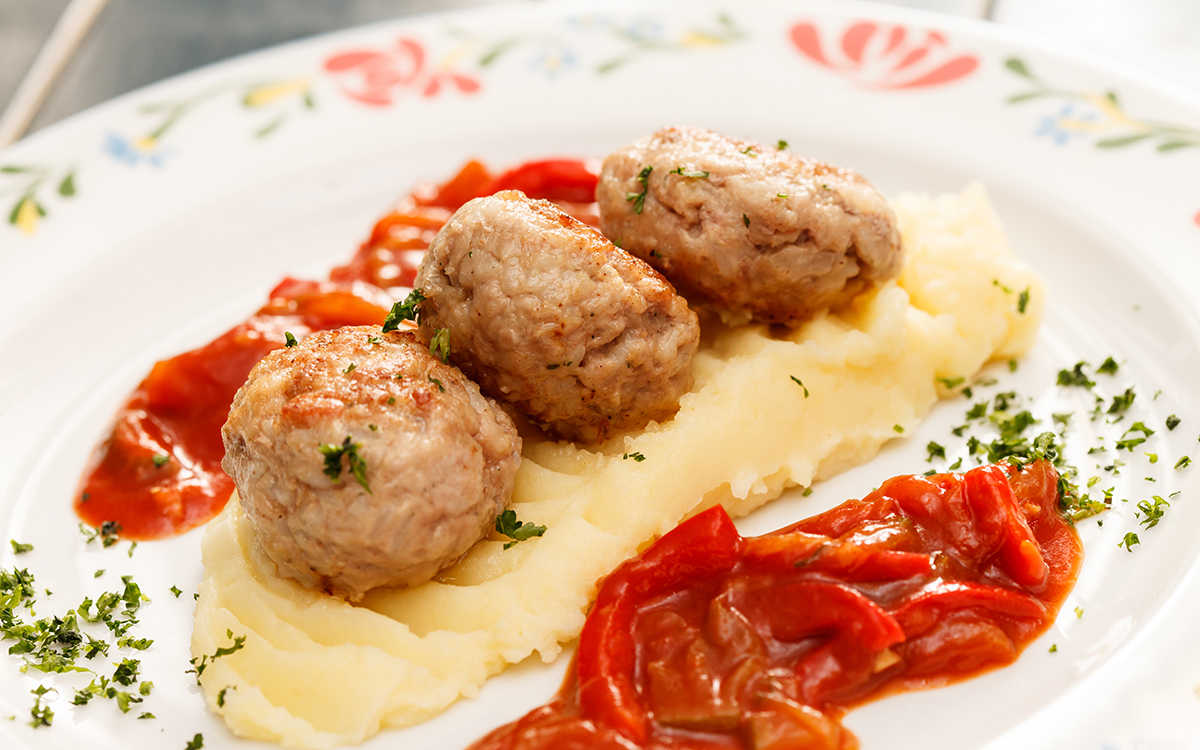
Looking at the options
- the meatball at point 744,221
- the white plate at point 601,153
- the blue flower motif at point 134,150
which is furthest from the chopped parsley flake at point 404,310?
the blue flower motif at point 134,150

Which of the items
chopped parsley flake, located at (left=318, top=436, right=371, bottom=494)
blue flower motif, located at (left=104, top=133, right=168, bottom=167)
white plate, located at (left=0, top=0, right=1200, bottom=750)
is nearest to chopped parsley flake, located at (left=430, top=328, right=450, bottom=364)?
chopped parsley flake, located at (left=318, top=436, right=371, bottom=494)

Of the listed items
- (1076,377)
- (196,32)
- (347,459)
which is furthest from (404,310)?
(196,32)

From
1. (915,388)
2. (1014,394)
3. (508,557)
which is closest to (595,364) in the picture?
(508,557)

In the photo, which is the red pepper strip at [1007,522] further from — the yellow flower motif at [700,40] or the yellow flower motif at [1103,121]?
the yellow flower motif at [700,40]

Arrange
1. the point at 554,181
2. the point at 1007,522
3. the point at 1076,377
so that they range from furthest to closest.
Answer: the point at 554,181, the point at 1076,377, the point at 1007,522

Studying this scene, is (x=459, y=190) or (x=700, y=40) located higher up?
Answer: (x=700, y=40)

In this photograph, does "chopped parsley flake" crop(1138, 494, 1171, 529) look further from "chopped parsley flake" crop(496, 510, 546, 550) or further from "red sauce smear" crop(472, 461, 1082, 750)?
"chopped parsley flake" crop(496, 510, 546, 550)

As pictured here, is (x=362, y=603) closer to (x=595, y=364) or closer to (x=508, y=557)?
(x=508, y=557)

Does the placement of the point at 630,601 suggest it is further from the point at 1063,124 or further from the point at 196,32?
the point at 196,32
